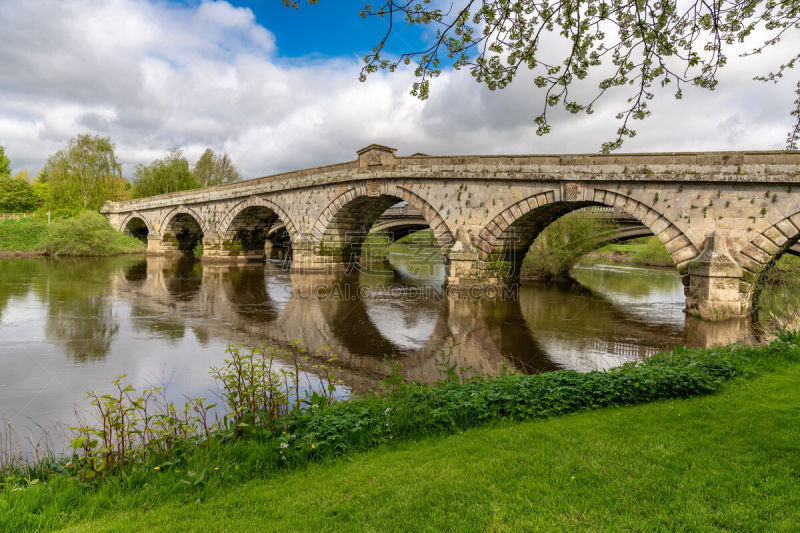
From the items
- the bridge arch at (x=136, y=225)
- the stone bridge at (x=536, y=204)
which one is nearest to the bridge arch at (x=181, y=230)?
the bridge arch at (x=136, y=225)

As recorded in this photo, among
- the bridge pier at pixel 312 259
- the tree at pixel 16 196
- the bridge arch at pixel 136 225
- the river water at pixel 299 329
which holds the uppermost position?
the tree at pixel 16 196

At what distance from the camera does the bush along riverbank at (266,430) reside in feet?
10.9

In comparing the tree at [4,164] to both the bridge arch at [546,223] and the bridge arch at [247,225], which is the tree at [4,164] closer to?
the bridge arch at [247,225]

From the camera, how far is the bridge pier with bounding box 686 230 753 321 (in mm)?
11375

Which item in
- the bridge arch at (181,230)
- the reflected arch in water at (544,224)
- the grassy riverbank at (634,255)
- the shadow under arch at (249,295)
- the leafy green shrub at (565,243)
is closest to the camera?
the shadow under arch at (249,295)

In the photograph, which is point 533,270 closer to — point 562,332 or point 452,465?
point 562,332

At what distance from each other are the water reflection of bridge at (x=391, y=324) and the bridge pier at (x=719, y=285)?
1436mm

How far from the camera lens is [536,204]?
14.9 meters

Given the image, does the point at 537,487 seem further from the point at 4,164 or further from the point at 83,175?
the point at 4,164

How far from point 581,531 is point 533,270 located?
1953cm

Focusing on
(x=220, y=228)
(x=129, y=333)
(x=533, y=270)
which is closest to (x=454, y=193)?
(x=533, y=270)

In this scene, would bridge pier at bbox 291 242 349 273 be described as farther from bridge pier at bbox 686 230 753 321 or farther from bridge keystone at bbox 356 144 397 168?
bridge pier at bbox 686 230 753 321

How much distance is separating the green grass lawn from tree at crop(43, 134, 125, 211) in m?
47.5

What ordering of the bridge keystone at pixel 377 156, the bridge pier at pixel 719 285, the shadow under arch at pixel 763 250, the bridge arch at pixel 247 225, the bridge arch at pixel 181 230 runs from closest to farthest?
the shadow under arch at pixel 763 250 < the bridge pier at pixel 719 285 < the bridge keystone at pixel 377 156 < the bridge arch at pixel 247 225 < the bridge arch at pixel 181 230
